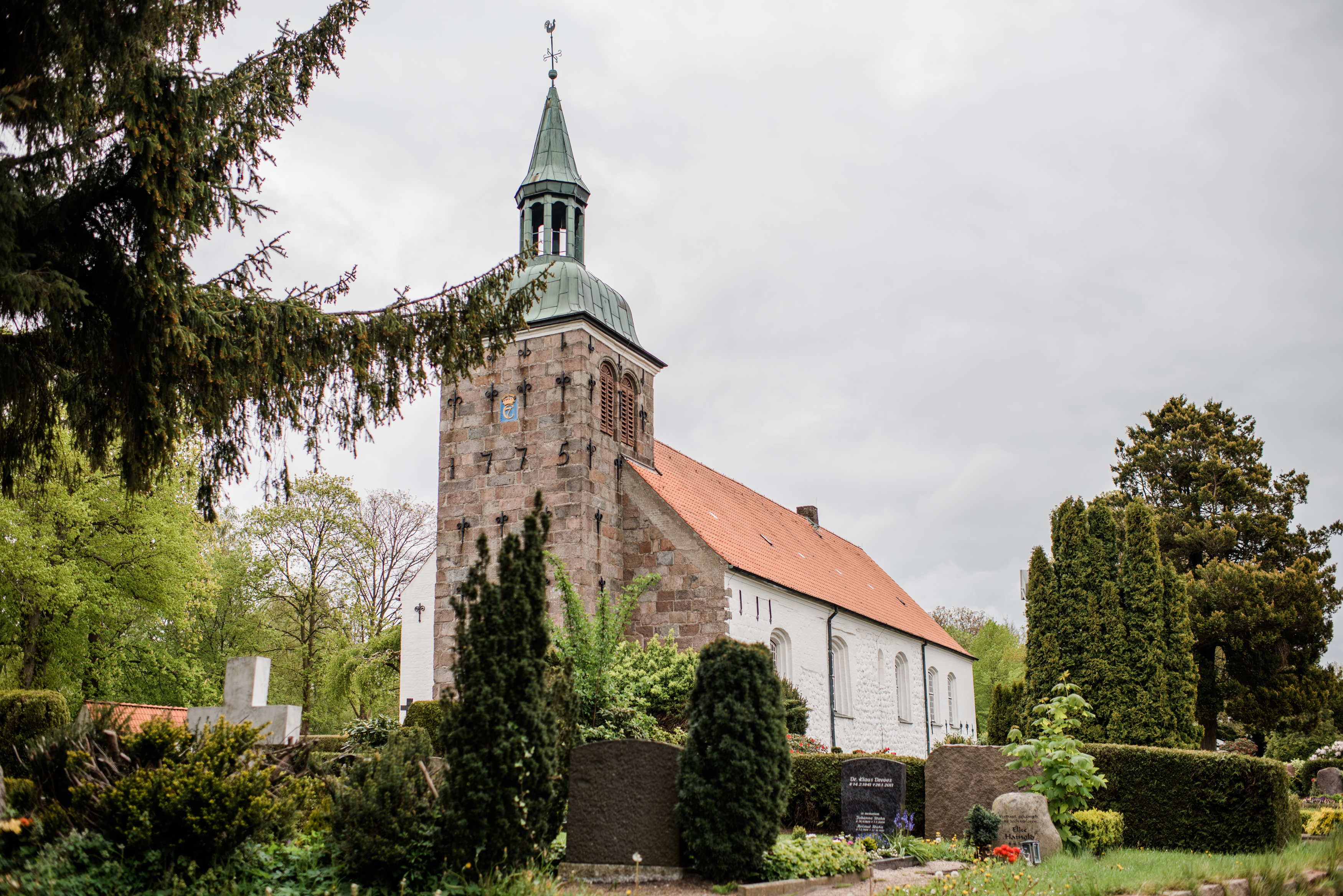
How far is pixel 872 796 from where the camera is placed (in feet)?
37.2

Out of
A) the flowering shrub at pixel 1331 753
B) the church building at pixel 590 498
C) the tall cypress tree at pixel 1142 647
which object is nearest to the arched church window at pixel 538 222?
the church building at pixel 590 498

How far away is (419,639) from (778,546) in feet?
28.4

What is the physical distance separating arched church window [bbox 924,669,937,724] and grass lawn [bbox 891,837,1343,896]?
61.5ft

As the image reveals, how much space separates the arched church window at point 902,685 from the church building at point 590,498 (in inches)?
153

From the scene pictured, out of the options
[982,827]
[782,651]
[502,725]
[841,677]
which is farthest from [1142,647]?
[502,725]

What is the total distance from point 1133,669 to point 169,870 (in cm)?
1537

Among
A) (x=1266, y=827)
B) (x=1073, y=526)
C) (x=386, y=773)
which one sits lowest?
(x=1266, y=827)

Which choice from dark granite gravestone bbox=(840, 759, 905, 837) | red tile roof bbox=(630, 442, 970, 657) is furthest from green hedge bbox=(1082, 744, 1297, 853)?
red tile roof bbox=(630, 442, 970, 657)

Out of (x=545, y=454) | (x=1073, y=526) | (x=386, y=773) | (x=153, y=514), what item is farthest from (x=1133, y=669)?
(x=153, y=514)

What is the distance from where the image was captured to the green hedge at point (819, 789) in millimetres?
13016

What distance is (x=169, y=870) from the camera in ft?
18.6

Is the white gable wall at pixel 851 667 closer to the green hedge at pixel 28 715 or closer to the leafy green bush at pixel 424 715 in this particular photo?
the leafy green bush at pixel 424 715

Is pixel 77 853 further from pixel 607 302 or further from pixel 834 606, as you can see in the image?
pixel 834 606

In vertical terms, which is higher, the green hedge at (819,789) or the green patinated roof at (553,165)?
the green patinated roof at (553,165)
